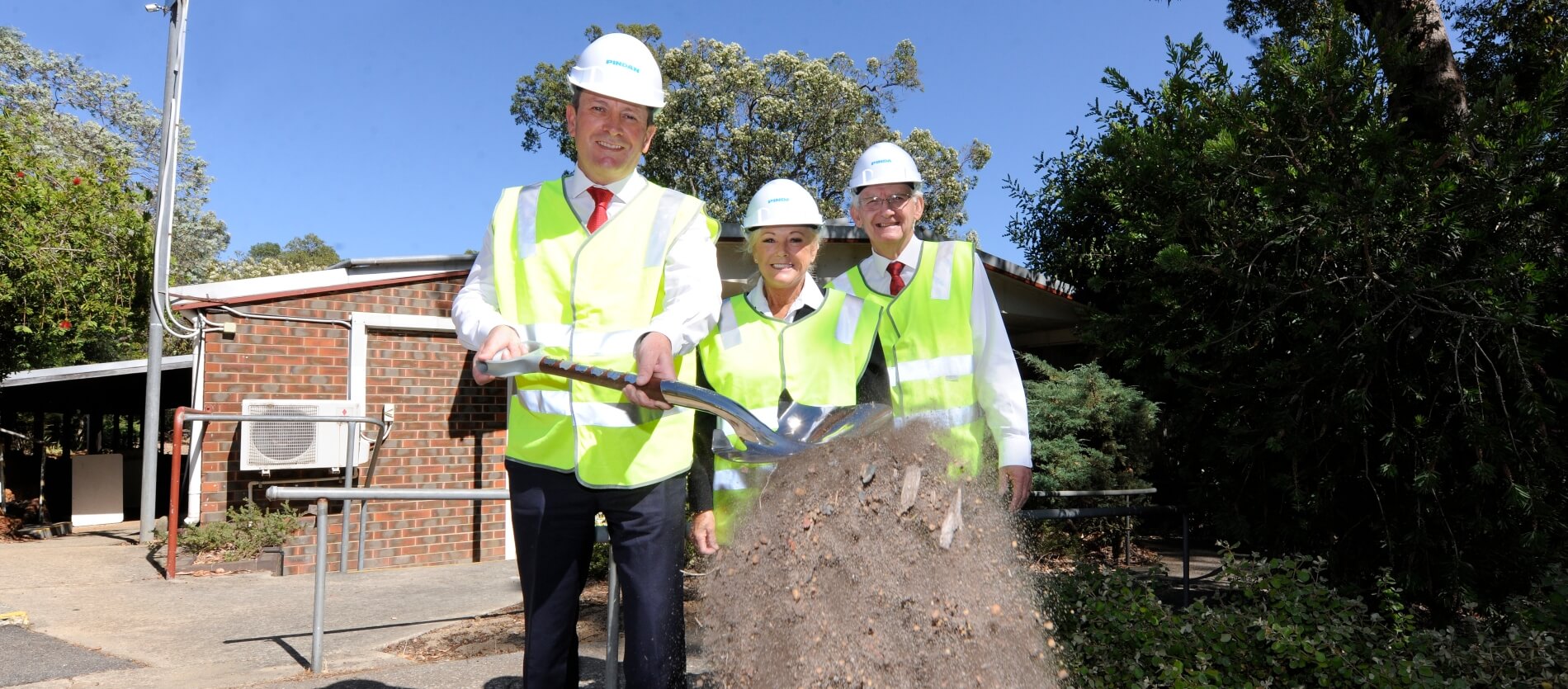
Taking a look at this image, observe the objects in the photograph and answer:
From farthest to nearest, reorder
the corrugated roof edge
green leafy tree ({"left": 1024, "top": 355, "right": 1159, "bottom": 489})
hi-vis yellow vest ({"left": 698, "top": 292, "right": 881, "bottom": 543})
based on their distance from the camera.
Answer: the corrugated roof edge
green leafy tree ({"left": 1024, "top": 355, "right": 1159, "bottom": 489})
hi-vis yellow vest ({"left": 698, "top": 292, "right": 881, "bottom": 543})

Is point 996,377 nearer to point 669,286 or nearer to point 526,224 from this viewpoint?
point 669,286

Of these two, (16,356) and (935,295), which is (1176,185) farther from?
(16,356)

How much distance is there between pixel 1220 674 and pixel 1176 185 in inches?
68.9

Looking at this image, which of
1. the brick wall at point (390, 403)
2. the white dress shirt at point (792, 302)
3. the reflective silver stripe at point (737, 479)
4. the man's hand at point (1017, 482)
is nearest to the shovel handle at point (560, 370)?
the reflective silver stripe at point (737, 479)

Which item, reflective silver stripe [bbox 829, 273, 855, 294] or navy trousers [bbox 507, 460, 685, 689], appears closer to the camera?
navy trousers [bbox 507, 460, 685, 689]

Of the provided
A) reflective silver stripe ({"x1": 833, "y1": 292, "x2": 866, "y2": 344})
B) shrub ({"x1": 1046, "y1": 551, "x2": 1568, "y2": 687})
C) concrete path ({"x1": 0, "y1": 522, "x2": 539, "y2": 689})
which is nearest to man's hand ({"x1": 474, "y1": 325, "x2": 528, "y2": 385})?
reflective silver stripe ({"x1": 833, "y1": 292, "x2": 866, "y2": 344})

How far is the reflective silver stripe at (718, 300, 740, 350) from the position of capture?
288 centimetres

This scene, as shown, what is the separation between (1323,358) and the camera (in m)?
3.46

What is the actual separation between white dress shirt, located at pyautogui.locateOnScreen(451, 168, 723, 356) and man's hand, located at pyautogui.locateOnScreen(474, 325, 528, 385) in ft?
0.23

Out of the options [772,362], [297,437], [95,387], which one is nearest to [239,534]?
[297,437]

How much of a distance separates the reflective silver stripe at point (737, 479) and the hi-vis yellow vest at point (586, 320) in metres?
0.43

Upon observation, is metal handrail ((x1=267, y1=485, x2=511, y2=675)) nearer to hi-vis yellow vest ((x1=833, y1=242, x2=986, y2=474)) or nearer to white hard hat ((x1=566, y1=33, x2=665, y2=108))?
hi-vis yellow vest ((x1=833, y1=242, x2=986, y2=474))

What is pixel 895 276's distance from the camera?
313 cm

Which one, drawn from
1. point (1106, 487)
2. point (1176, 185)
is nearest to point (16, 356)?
point (1106, 487)
